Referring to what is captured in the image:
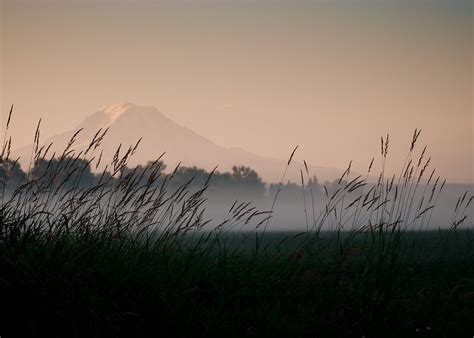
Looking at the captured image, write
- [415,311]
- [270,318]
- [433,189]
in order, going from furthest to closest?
[433,189], [415,311], [270,318]

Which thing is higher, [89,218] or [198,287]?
[89,218]

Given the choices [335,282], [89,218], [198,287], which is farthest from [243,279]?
[89,218]

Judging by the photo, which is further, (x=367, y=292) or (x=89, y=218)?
(x=89, y=218)

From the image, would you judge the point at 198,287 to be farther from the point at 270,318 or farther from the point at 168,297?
the point at 270,318

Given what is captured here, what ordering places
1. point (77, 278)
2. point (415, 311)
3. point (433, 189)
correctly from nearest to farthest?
1. point (77, 278)
2. point (415, 311)
3. point (433, 189)

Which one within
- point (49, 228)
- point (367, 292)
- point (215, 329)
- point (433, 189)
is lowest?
point (215, 329)

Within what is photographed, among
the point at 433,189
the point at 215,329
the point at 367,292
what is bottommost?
the point at 215,329

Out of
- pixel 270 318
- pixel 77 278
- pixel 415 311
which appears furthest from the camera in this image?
pixel 415 311

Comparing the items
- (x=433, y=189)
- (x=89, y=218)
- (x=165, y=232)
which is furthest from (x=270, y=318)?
(x=433, y=189)

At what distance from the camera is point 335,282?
654 cm

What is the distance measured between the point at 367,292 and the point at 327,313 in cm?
50

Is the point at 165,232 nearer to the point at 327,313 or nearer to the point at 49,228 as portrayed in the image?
the point at 49,228

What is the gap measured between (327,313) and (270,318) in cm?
72

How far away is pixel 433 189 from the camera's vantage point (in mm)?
7473
